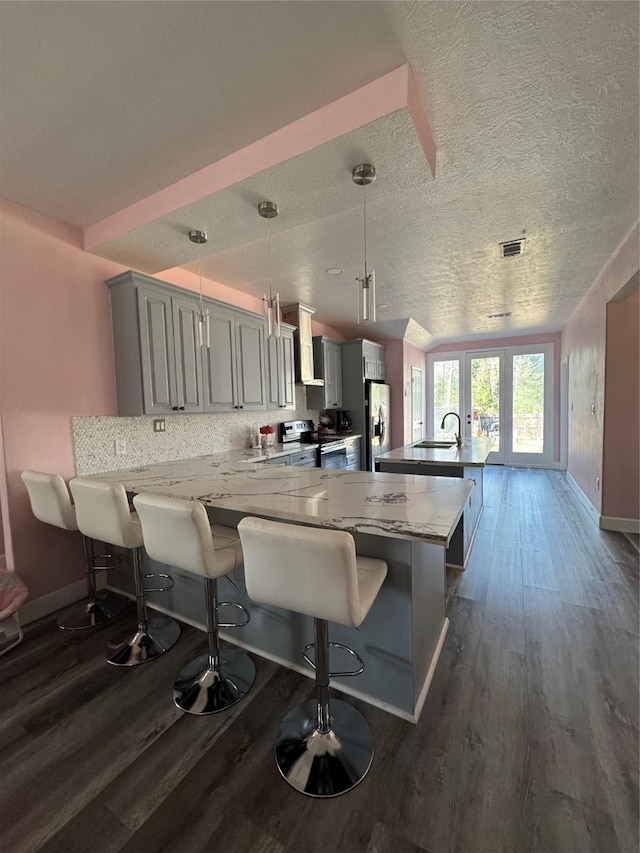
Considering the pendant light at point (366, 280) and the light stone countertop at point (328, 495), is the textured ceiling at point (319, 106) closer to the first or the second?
the pendant light at point (366, 280)

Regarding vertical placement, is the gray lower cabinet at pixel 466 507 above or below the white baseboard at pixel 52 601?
above

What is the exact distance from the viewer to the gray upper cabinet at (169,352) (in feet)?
8.53

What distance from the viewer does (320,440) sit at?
478cm

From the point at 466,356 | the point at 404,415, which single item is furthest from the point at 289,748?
the point at 466,356

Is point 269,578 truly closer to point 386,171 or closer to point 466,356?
point 386,171

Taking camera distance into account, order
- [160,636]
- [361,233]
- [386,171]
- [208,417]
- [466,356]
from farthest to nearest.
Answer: [466,356], [208,417], [361,233], [160,636], [386,171]

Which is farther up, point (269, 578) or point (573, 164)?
point (573, 164)

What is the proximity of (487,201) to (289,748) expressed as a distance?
309 cm

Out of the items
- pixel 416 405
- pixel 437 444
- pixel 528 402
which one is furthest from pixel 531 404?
pixel 437 444

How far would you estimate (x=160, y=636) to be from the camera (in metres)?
2.10

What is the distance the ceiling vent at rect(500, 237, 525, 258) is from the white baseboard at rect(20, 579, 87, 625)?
13.9ft

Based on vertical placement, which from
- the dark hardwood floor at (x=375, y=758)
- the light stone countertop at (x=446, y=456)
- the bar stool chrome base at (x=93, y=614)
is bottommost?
the dark hardwood floor at (x=375, y=758)

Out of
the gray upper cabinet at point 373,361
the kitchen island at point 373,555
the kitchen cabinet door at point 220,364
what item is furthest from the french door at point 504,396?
the kitchen island at point 373,555

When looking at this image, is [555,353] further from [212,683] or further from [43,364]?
[43,364]
